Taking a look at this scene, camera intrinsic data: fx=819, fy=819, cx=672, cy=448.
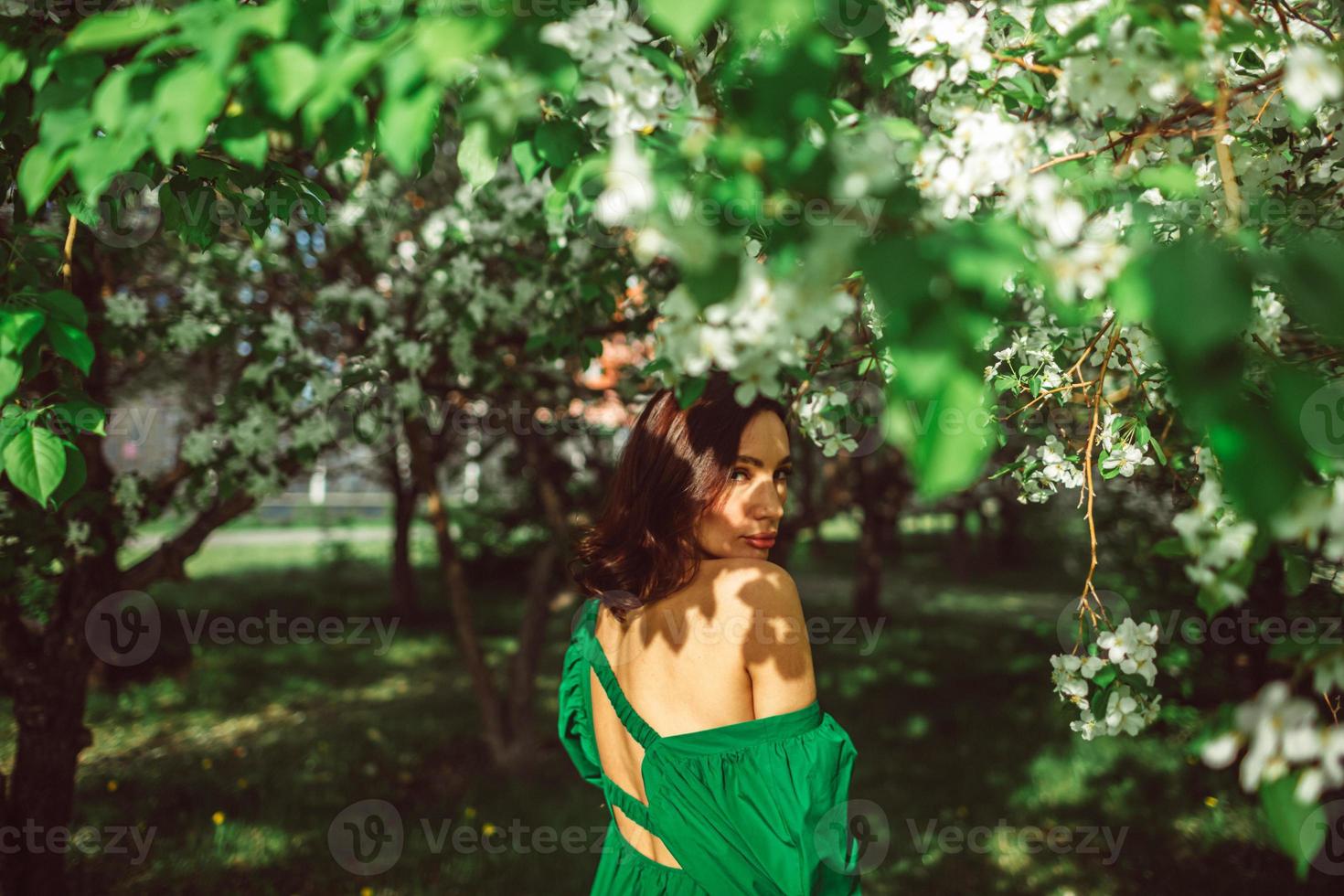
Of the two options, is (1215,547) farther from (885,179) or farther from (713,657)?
(713,657)

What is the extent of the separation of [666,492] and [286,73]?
125 centimetres

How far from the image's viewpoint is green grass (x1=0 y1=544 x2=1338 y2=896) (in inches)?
158

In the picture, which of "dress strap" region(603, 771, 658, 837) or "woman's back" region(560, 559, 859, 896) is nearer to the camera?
"woman's back" region(560, 559, 859, 896)

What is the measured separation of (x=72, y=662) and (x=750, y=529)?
9.75ft

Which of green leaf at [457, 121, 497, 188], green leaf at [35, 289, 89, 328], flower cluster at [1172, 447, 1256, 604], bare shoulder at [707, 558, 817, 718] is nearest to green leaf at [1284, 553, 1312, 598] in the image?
flower cluster at [1172, 447, 1256, 604]

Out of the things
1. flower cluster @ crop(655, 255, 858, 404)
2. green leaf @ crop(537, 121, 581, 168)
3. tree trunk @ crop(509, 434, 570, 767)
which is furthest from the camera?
tree trunk @ crop(509, 434, 570, 767)

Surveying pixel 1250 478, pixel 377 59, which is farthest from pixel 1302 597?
pixel 377 59

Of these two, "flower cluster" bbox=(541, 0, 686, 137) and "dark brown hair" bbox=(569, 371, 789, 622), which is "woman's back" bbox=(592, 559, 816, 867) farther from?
"flower cluster" bbox=(541, 0, 686, 137)

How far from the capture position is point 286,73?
1.04 metres

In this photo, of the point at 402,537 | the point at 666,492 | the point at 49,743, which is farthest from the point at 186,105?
the point at 402,537

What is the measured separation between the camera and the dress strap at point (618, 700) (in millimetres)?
1976

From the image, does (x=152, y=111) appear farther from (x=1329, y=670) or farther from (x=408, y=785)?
(x=408, y=785)

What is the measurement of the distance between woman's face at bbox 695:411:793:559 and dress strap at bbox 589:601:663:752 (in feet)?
1.34

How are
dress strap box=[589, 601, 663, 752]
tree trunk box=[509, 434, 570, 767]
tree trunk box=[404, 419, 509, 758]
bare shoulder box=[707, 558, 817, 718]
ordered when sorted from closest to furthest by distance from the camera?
bare shoulder box=[707, 558, 817, 718], dress strap box=[589, 601, 663, 752], tree trunk box=[404, 419, 509, 758], tree trunk box=[509, 434, 570, 767]
